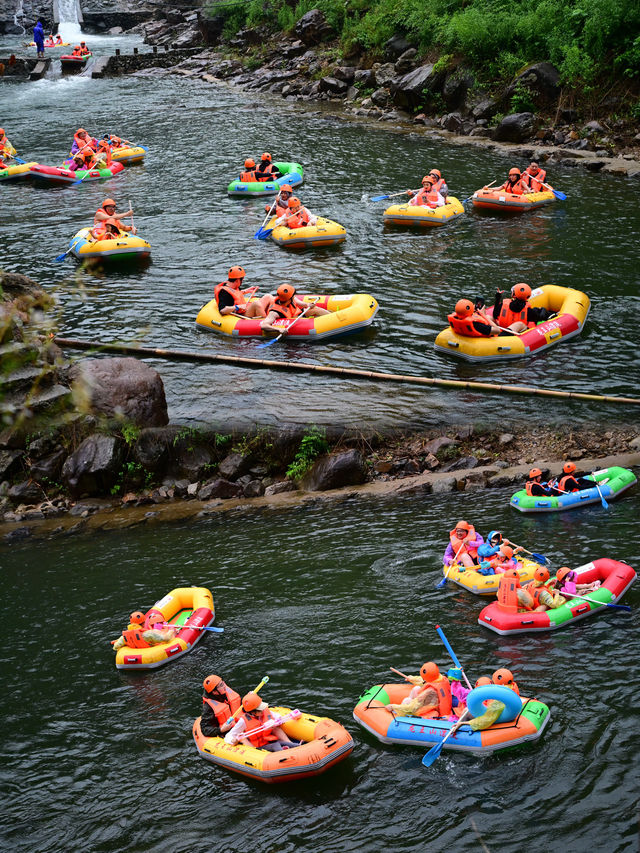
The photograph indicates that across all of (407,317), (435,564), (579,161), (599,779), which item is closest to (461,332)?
(407,317)

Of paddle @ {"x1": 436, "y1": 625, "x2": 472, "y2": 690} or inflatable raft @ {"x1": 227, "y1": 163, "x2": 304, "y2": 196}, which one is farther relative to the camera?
inflatable raft @ {"x1": 227, "y1": 163, "x2": 304, "y2": 196}

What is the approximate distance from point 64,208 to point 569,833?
85.1ft

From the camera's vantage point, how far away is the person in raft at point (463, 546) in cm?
1344

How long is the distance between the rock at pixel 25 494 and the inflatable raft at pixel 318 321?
6.01 metres

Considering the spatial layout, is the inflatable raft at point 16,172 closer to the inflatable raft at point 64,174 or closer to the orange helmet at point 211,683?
the inflatable raft at point 64,174

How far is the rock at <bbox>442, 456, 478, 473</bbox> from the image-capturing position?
1639cm

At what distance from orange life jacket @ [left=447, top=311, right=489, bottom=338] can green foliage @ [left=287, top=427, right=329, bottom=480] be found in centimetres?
414

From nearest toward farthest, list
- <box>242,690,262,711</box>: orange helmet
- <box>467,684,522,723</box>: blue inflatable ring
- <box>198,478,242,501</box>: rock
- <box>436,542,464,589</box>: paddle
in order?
1. <box>467,684,522,723</box>: blue inflatable ring
2. <box>242,690,262,711</box>: orange helmet
3. <box>436,542,464,589</box>: paddle
4. <box>198,478,242,501</box>: rock

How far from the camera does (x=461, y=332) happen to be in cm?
1933

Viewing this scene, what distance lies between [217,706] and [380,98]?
34.5 metres

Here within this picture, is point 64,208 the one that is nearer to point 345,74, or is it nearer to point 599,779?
point 345,74

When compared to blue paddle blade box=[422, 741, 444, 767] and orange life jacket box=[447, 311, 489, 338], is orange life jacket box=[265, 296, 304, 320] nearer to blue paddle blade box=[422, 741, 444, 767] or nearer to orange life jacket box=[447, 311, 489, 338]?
orange life jacket box=[447, 311, 489, 338]

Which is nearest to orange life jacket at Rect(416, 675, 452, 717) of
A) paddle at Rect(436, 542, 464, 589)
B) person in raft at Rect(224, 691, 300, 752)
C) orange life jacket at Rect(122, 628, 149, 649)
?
person in raft at Rect(224, 691, 300, 752)

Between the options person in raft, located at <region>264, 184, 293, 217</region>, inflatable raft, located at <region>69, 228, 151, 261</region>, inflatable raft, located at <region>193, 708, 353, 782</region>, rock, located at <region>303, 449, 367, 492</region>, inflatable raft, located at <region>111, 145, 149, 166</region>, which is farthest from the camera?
inflatable raft, located at <region>111, 145, 149, 166</region>
